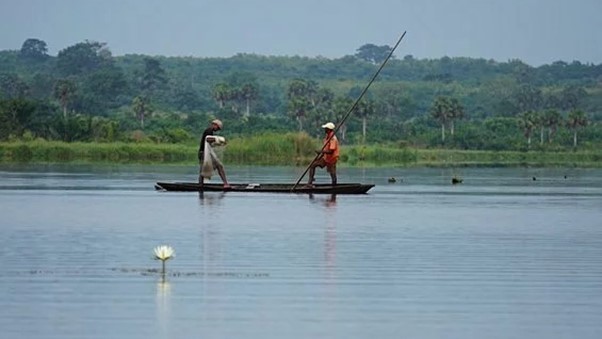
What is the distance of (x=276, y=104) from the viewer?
159 metres

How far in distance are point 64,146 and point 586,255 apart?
49.8 m

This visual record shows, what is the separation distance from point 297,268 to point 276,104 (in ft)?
466

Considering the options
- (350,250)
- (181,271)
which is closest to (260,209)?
(350,250)

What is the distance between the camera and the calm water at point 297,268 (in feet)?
43.6

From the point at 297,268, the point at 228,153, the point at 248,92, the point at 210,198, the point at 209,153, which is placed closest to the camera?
the point at 297,268

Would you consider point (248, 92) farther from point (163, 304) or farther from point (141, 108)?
point (163, 304)

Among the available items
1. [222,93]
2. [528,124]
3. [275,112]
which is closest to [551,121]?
[528,124]

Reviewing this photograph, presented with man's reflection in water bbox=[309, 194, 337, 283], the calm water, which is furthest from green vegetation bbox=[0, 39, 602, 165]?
the calm water

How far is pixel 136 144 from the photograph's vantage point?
7012 cm

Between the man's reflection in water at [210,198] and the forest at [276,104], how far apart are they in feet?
137

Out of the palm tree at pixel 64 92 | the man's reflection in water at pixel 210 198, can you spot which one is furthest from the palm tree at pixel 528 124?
the man's reflection in water at pixel 210 198

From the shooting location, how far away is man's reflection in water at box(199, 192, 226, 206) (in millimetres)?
→ 29814

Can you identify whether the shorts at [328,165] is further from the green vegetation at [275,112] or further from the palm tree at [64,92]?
the palm tree at [64,92]

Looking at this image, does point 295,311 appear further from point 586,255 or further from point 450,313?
point 586,255
